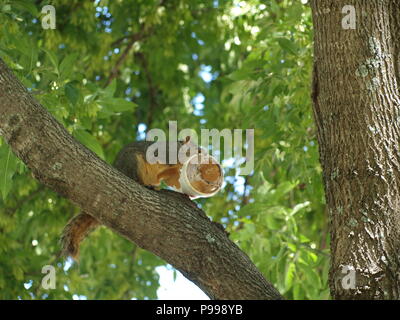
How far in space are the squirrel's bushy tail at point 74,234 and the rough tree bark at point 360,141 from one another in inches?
54.9

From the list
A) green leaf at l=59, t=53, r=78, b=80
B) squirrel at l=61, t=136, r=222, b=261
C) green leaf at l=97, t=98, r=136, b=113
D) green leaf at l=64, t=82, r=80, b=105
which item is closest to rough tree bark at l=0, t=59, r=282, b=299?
squirrel at l=61, t=136, r=222, b=261

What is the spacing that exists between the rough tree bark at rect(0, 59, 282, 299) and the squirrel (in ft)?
2.17

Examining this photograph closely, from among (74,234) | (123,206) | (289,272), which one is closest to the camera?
(123,206)

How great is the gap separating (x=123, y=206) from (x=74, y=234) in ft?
2.95

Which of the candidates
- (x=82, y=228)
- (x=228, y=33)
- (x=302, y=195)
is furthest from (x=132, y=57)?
(x=82, y=228)

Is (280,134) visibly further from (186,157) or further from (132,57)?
(132,57)

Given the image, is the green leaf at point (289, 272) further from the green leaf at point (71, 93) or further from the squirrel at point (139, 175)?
the green leaf at point (71, 93)

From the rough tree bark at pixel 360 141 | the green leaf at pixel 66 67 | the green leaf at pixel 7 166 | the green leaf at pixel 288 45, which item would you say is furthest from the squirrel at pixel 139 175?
the green leaf at pixel 288 45

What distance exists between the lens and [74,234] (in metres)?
3.73

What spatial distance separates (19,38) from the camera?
4066 mm

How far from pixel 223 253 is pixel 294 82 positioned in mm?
1812

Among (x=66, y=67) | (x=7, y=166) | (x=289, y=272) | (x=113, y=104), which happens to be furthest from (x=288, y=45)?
(x=7, y=166)

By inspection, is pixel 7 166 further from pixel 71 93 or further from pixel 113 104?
pixel 113 104
